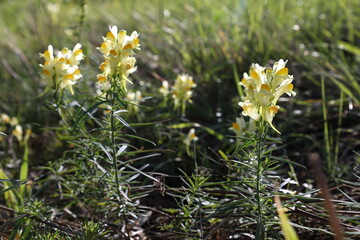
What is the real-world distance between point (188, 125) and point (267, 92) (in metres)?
1.00

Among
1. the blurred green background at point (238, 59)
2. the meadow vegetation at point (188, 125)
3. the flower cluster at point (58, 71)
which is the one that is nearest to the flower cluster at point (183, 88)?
the meadow vegetation at point (188, 125)

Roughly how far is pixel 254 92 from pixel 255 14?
205cm

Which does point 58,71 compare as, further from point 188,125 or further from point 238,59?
point 238,59

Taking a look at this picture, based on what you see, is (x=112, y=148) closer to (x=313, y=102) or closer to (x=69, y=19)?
(x=313, y=102)

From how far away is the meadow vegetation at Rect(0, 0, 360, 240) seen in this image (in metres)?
1.49

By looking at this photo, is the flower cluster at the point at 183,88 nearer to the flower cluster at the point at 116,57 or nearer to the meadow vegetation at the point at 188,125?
the meadow vegetation at the point at 188,125

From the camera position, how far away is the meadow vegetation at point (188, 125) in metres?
1.49

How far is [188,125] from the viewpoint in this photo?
231 centimetres

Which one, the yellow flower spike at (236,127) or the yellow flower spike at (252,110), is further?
the yellow flower spike at (236,127)

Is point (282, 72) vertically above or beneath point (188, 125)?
beneath

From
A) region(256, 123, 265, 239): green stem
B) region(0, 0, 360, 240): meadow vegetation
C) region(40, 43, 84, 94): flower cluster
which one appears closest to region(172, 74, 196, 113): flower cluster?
region(0, 0, 360, 240): meadow vegetation

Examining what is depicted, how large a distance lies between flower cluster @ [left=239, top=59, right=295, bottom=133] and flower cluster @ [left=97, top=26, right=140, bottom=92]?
0.43 m

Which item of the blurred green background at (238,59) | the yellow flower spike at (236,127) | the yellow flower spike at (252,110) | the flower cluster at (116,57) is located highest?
the blurred green background at (238,59)

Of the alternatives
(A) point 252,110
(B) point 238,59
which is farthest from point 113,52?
(B) point 238,59
